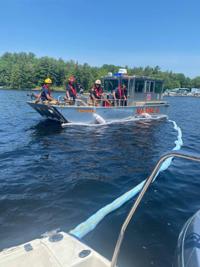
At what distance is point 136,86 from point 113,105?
245 cm

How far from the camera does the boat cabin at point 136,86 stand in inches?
→ 696

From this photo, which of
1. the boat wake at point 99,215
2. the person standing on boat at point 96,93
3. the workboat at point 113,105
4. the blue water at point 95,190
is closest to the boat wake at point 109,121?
the workboat at point 113,105

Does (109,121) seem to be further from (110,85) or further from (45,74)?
(45,74)

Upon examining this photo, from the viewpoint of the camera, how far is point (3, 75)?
94.9 m

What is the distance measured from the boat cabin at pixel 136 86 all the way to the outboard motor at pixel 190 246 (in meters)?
14.8

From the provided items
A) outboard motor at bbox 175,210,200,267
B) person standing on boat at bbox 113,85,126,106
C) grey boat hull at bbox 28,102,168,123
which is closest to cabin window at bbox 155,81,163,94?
grey boat hull at bbox 28,102,168,123

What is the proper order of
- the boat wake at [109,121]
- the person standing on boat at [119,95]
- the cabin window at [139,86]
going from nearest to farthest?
the boat wake at [109,121], the person standing on boat at [119,95], the cabin window at [139,86]

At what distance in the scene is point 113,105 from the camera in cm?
1680

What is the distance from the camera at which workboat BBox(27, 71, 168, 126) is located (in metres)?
15.1

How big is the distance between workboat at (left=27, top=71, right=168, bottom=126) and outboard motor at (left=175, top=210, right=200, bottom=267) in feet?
39.1

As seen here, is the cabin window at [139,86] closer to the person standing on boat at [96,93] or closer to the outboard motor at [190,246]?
the person standing on boat at [96,93]

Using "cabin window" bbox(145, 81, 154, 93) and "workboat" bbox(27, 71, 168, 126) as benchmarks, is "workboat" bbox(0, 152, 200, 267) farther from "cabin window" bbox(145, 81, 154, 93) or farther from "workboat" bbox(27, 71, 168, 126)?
"cabin window" bbox(145, 81, 154, 93)

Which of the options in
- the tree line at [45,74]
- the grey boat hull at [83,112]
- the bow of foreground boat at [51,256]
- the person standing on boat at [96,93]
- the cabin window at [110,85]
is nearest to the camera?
the bow of foreground boat at [51,256]

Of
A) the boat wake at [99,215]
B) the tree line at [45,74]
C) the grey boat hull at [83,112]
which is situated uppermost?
the tree line at [45,74]
